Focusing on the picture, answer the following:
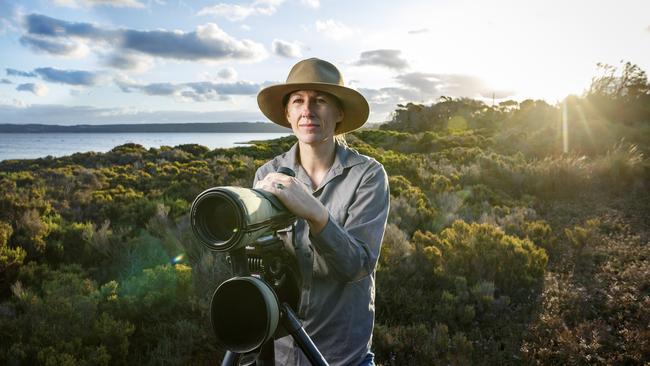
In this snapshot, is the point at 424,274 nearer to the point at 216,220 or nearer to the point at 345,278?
the point at 345,278

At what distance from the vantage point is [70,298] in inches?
164

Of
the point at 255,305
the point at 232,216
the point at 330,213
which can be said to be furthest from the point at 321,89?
the point at 255,305

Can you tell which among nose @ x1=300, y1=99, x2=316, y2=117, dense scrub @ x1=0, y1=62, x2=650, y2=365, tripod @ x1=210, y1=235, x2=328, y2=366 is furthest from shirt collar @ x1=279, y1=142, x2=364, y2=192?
dense scrub @ x1=0, y1=62, x2=650, y2=365

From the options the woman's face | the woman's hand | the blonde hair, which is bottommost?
the woman's hand

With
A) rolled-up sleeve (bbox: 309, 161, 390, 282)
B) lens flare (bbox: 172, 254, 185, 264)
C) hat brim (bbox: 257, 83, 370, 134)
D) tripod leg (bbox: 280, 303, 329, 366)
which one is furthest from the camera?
lens flare (bbox: 172, 254, 185, 264)

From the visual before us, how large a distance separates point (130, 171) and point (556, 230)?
1302cm

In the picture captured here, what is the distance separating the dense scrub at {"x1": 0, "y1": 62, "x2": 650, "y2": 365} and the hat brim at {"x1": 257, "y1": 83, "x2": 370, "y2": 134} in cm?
215

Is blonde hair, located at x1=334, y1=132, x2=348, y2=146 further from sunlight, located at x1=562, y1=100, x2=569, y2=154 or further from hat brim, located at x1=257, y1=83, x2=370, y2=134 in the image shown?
sunlight, located at x1=562, y1=100, x2=569, y2=154

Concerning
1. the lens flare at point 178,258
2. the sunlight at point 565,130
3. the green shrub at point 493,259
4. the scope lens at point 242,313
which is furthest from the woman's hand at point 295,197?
the sunlight at point 565,130

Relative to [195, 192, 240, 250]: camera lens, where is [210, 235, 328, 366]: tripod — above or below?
below

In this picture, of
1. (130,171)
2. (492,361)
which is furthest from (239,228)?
(130,171)

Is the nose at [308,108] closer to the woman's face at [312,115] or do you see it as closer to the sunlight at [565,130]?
the woman's face at [312,115]

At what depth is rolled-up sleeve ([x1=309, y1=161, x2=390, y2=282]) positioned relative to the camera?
5.25 ft

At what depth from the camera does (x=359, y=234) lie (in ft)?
6.11
